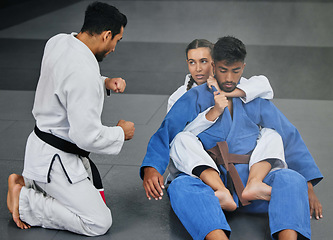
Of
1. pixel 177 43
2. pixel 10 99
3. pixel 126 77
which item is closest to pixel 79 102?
pixel 10 99

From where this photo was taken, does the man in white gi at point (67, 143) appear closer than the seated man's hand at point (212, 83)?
Yes

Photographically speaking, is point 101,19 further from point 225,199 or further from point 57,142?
point 225,199

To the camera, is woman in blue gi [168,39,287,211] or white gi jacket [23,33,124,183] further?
woman in blue gi [168,39,287,211]

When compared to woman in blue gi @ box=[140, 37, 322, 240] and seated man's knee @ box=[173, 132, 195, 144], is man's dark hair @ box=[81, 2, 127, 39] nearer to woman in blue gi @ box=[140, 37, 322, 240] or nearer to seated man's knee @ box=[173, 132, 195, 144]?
woman in blue gi @ box=[140, 37, 322, 240]

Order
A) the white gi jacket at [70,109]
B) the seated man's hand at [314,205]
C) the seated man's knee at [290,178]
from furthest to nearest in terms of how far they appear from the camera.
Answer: the seated man's hand at [314,205]
the seated man's knee at [290,178]
the white gi jacket at [70,109]

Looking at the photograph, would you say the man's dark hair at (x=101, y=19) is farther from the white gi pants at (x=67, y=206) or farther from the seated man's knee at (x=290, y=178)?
the seated man's knee at (x=290, y=178)

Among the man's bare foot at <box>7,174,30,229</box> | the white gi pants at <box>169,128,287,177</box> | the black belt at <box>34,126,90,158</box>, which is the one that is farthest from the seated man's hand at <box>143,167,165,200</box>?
the man's bare foot at <box>7,174,30,229</box>

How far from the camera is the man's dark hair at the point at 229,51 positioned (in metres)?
3.04

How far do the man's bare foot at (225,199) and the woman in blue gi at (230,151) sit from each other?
65 mm

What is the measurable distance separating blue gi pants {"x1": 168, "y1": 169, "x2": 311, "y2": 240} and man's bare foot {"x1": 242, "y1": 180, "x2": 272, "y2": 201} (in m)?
0.05

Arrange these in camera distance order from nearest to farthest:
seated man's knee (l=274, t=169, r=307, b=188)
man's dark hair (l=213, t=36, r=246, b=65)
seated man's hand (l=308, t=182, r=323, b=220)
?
seated man's knee (l=274, t=169, r=307, b=188)
man's dark hair (l=213, t=36, r=246, b=65)
seated man's hand (l=308, t=182, r=323, b=220)

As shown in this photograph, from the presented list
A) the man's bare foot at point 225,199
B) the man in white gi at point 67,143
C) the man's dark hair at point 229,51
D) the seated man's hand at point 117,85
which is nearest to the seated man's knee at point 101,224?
the man in white gi at point 67,143

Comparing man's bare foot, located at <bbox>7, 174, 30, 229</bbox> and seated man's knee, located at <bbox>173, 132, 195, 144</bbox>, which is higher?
seated man's knee, located at <bbox>173, 132, 195, 144</bbox>

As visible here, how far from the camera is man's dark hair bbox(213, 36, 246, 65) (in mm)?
3041
